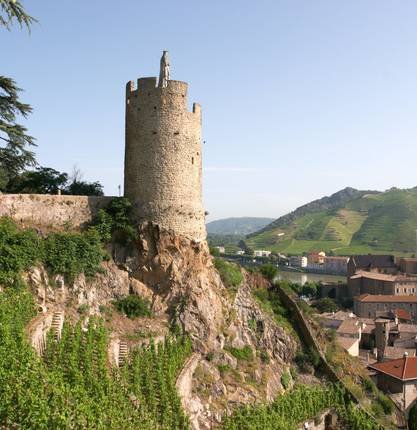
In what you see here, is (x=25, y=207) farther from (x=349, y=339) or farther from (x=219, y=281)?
(x=349, y=339)

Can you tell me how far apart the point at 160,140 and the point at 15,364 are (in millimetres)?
14589

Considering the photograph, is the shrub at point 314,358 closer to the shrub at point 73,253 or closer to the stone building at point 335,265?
the shrub at point 73,253

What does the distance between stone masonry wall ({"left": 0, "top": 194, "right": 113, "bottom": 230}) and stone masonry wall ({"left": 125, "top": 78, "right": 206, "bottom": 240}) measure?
2.22 metres

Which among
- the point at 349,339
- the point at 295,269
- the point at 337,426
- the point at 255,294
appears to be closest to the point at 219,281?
the point at 255,294

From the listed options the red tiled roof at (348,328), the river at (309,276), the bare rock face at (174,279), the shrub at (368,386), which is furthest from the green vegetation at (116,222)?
the river at (309,276)

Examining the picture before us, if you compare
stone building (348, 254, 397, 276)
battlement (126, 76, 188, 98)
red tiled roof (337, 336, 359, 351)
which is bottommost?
red tiled roof (337, 336, 359, 351)

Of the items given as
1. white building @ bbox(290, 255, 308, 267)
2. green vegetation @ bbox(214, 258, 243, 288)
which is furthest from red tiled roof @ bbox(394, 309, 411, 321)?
white building @ bbox(290, 255, 308, 267)

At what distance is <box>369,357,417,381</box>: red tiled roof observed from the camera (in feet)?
135

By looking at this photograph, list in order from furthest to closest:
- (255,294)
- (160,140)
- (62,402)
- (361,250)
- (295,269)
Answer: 1. (361,250)
2. (295,269)
3. (255,294)
4. (160,140)
5. (62,402)

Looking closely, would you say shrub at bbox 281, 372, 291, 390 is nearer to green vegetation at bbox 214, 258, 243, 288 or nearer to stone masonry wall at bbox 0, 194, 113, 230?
green vegetation at bbox 214, 258, 243, 288

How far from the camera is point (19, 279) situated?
853 inches

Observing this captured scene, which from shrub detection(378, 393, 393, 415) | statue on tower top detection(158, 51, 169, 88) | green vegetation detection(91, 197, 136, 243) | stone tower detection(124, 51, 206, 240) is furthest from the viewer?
shrub detection(378, 393, 393, 415)

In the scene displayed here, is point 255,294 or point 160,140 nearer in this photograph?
point 160,140

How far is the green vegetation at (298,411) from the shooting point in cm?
2386
